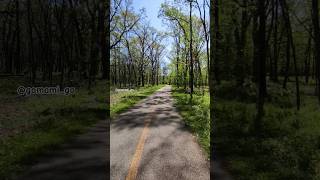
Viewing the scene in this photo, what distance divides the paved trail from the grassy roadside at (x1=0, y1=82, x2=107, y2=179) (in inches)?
85.9

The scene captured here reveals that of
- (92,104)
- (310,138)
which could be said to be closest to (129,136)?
(310,138)

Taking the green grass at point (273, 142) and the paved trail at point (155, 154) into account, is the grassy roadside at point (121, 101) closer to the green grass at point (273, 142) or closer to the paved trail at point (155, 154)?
the paved trail at point (155, 154)

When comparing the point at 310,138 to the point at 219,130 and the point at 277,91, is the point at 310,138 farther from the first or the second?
the point at 277,91

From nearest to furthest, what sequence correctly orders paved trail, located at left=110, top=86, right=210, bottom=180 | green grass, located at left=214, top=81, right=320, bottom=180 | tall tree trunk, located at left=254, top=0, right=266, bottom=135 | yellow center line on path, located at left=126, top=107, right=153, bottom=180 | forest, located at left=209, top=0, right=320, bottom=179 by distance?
yellow center line on path, located at left=126, top=107, right=153, bottom=180 → paved trail, located at left=110, top=86, right=210, bottom=180 → green grass, located at left=214, top=81, right=320, bottom=180 → forest, located at left=209, top=0, right=320, bottom=179 → tall tree trunk, located at left=254, top=0, right=266, bottom=135

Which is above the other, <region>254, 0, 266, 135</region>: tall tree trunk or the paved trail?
<region>254, 0, 266, 135</region>: tall tree trunk

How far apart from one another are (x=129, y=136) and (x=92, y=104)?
591 inches

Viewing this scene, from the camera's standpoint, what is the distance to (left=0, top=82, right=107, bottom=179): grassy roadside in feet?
41.8

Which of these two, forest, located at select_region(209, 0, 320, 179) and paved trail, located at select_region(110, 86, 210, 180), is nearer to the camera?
paved trail, located at select_region(110, 86, 210, 180)

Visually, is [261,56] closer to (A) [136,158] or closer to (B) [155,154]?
(B) [155,154]

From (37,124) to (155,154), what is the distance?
9.08 metres

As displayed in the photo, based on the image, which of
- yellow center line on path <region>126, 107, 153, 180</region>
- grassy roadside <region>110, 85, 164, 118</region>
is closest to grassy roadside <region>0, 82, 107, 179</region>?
grassy roadside <region>110, 85, 164, 118</region>

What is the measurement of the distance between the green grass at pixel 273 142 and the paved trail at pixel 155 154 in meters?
0.99

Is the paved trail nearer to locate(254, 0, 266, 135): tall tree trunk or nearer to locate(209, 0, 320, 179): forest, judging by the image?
locate(209, 0, 320, 179): forest

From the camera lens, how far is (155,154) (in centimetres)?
1302
